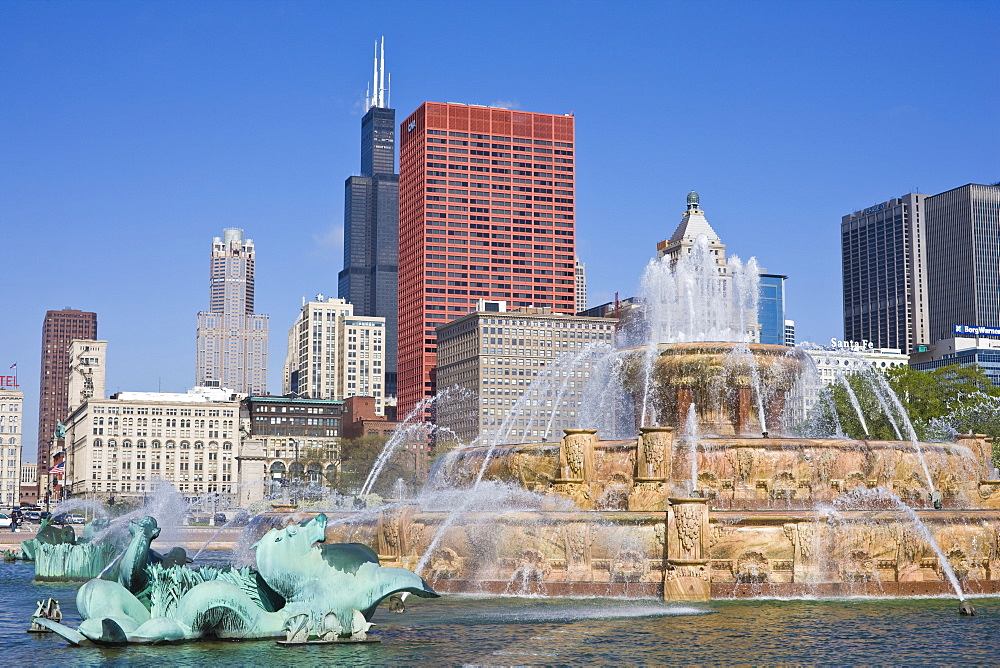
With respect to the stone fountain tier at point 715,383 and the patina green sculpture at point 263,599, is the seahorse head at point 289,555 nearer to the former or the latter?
the patina green sculpture at point 263,599

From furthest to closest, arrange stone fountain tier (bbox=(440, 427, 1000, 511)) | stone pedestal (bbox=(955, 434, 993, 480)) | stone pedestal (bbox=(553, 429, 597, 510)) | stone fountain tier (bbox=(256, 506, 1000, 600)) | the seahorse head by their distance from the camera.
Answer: stone pedestal (bbox=(955, 434, 993, 480)), stone pedestal (bbox=(553, 429, 597, 510)), stone fountain tier (bbox=(440, 427, 1000, 511)), stone fountain tier (bbox=(256, 506, 1000, 600)), the seahorse head

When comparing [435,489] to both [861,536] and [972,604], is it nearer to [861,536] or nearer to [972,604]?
[861,536]

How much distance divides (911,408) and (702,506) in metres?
55.2

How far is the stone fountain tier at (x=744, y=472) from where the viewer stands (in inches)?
1241

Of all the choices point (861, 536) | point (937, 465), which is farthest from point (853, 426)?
point (861, 536)

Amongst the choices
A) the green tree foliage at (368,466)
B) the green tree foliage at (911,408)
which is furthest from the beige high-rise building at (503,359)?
the green tree foliage at (911,408)

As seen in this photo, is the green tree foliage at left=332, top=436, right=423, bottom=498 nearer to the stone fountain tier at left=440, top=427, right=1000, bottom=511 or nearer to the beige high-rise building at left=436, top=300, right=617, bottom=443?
the beige high-rise building at left=436, top=300, right=617, bottom=443

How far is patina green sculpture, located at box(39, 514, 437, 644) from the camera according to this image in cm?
2008

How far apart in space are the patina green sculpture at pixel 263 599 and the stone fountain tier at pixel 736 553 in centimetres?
710

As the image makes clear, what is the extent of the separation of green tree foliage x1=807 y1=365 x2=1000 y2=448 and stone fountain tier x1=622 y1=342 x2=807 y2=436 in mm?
32074

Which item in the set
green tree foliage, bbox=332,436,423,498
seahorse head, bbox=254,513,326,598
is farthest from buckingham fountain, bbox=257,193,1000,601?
green tree foliage, bbox=332,436,423,498

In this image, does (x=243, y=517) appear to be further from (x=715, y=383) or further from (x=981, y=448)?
(x=981, y=448)

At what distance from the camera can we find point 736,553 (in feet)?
88.0

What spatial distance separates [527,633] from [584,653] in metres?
2.39
